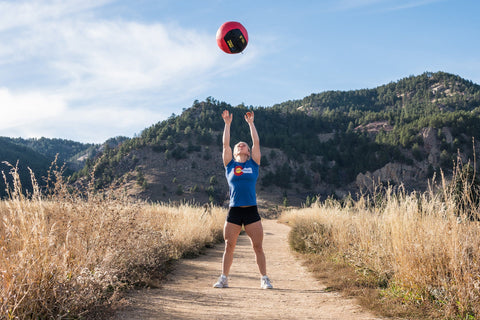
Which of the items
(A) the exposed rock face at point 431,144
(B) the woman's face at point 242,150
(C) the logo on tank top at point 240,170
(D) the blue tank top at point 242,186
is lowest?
(D) the blue tank top at point 242,186

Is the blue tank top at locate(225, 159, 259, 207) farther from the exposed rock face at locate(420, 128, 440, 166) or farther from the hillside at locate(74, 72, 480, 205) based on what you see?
the exposed rock face at locate(420, 128, 440, 166)

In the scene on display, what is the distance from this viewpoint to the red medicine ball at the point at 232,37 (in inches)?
253

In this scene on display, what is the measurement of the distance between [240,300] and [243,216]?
113 centimetres

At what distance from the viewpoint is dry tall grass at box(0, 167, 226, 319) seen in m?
2.97

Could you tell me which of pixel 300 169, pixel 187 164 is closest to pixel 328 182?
pixel 300 169

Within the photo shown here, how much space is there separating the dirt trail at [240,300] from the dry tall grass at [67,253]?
0.45 metres

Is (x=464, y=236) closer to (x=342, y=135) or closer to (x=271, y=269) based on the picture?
(x=271, y=269)

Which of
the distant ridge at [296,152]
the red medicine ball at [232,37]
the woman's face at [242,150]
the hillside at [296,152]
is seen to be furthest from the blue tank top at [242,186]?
the distant ridge at [296,152]

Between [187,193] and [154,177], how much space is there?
9731 mm

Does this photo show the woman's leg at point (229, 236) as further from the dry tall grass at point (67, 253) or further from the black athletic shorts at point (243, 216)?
the dry tall grass at point (67, 253)

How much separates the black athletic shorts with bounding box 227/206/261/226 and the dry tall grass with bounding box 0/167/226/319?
1673mm

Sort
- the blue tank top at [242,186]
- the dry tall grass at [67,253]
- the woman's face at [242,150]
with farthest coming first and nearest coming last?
the woman's face at [242,150], the blue tank top at [242,186], the dry tall grass at [67,253]

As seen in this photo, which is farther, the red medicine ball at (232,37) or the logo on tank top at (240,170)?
the red medicine ball at (232,37)

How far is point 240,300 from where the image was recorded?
14.9 feet
